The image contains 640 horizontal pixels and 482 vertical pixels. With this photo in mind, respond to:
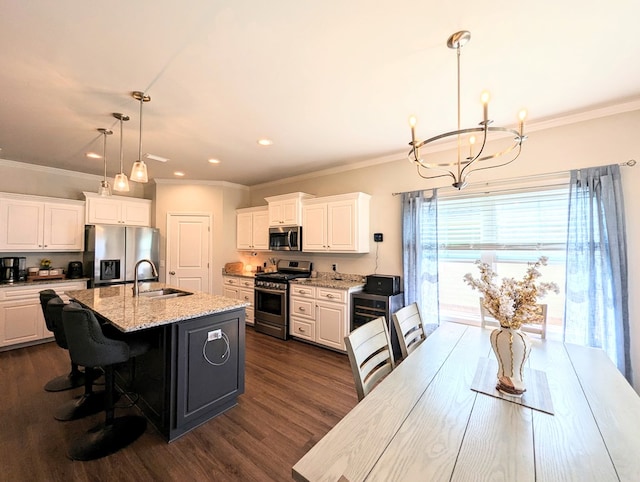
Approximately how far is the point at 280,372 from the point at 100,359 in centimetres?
175

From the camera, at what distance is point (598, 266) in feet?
8.04

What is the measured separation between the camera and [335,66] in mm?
1888

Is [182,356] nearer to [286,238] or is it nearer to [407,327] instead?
[407,327]

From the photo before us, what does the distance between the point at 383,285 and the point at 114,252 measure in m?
4.16

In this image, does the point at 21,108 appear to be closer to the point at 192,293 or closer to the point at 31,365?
the point at 192,293

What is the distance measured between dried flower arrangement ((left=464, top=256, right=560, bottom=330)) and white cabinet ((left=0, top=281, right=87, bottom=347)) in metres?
4.83

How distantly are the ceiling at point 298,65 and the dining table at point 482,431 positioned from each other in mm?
1940

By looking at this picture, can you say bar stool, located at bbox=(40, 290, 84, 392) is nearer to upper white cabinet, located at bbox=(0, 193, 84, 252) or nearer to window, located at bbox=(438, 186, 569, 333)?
upper white cabinet, located at bbox=(0, 193, 84, 252)

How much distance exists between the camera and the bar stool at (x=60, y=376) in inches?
91.6

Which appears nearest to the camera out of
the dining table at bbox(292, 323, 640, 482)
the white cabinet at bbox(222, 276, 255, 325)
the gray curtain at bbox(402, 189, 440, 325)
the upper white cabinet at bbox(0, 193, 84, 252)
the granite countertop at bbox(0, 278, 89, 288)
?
A: the dining table at bbox(292, 323, 640, 482)

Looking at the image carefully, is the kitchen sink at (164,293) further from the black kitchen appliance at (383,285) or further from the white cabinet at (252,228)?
the black kitchen appliance at (383,285)

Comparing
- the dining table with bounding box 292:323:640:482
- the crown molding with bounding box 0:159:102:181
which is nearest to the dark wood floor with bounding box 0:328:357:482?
the dining table with bounding box 292:323:640:482

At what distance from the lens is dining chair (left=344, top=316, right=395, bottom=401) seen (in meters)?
1.42

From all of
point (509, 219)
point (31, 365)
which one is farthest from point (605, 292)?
point (31, 365)
